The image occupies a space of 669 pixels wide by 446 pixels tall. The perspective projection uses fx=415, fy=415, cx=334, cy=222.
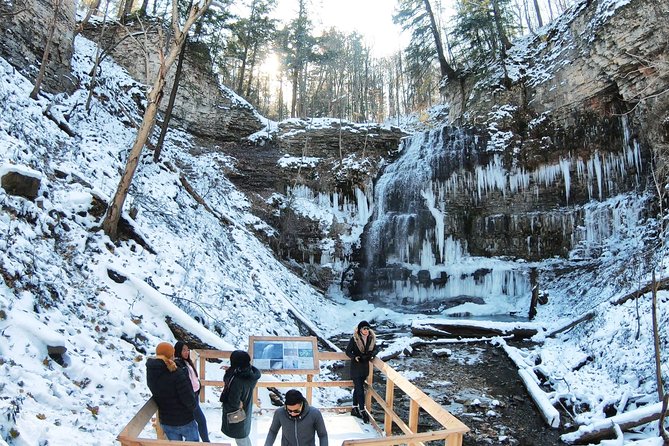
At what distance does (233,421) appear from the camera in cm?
415

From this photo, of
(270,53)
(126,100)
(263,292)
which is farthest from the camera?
(270,53)

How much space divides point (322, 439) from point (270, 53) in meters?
35.6

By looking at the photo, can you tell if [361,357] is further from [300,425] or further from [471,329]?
[471,329]

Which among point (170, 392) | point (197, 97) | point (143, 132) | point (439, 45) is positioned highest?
point (439, 45)

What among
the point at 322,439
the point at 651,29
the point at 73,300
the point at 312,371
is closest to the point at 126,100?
the point at 73,300

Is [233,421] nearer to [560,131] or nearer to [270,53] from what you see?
[560,131]

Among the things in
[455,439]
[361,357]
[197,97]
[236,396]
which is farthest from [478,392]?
[197,97]

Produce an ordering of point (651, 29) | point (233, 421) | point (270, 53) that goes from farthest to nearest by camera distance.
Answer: point (270, 53), point (651, 29), point (233, 421)

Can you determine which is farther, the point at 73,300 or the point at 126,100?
the point at 126,100

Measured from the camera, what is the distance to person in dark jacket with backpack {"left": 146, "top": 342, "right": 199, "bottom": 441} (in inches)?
150

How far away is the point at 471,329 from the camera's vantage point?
1432 cm

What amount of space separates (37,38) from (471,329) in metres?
17.6

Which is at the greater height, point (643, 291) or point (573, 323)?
point (643, 291)

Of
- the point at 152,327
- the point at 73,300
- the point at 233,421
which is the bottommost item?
the point at 233,421
